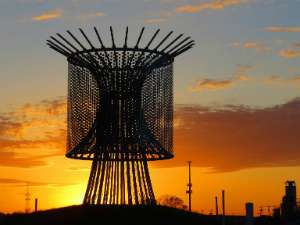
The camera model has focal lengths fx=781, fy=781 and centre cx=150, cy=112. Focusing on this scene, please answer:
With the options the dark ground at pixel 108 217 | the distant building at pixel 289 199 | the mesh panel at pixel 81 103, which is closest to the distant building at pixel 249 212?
the dark ground at pixel 108 217

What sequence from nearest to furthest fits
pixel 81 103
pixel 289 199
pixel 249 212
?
pixel 249 212 < pixel 81 103 < pixel 289 199

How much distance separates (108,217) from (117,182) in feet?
10.2

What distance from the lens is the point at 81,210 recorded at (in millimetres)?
34156

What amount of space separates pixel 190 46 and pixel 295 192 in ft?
81.5

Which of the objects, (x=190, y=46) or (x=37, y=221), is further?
(x=190, y=46)

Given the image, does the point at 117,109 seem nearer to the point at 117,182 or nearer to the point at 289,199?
the point at 117,182

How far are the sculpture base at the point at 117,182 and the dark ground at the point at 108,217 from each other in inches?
45.1

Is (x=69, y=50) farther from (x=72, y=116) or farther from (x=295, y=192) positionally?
(x=295, y=192)

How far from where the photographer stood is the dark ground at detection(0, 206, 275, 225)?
3275 centimetres

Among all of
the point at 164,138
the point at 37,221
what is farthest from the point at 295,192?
the point at 37,221

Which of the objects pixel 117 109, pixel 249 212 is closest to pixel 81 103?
pixel 117 109

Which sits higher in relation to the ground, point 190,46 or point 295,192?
point 190,46

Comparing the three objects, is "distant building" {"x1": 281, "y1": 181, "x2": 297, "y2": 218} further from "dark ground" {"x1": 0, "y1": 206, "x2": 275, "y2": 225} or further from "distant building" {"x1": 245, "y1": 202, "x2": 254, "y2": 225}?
"distant building" {"x1": 245, "y1": 202, "x2": 254, "y2": 225}

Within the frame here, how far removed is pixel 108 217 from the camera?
108ft
